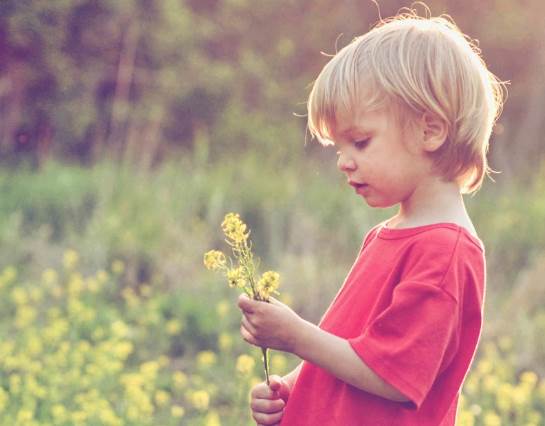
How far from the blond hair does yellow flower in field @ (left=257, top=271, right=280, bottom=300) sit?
34 cm

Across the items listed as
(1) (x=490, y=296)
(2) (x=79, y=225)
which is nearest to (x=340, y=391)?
(1) (x=490, y=296)

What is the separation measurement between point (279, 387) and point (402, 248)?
0.45m

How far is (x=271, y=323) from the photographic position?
1.89 m

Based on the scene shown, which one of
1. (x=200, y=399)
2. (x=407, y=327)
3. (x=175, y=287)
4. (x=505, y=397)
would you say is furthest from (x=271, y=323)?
(x=175, y=287)

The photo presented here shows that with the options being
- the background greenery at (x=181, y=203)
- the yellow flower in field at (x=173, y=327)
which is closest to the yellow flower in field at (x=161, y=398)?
the background greenery at (x=181, y=203)

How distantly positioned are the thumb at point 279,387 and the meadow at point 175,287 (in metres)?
0.86

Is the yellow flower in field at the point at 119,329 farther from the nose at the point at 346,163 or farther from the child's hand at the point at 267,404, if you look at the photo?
the nose at the point at 346,163

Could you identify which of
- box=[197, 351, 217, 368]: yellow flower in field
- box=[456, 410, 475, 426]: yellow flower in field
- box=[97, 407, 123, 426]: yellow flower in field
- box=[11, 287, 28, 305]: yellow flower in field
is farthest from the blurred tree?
box=[456, 410, 475, 426]: yellow flower in field

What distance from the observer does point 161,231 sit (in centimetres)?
606

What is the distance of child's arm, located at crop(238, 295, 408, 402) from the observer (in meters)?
Answer: 1.88

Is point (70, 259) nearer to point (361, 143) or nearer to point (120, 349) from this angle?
point (120, 349)

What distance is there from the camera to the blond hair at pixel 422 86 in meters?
1.95

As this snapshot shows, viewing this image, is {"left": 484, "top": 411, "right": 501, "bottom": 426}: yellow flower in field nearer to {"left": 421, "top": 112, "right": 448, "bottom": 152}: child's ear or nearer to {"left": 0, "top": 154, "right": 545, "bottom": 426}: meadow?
{"left": 0, "top": 154, "right": 545, "bottom": 426}: meadow

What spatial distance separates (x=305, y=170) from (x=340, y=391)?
20.8ft
